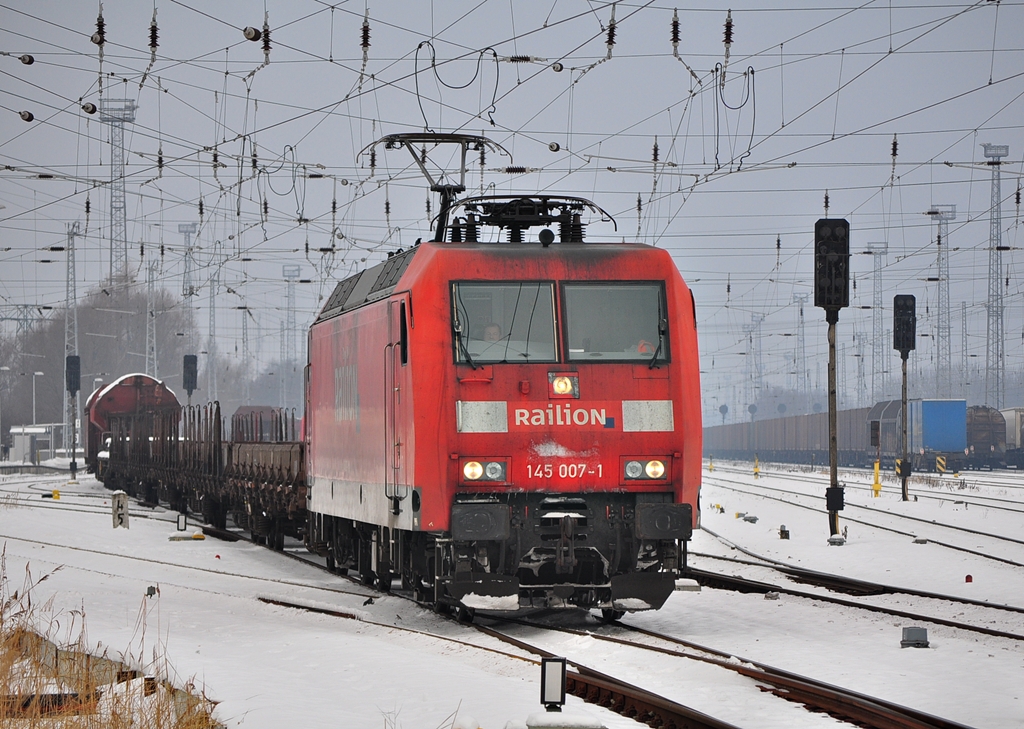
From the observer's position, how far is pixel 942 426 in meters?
53.2

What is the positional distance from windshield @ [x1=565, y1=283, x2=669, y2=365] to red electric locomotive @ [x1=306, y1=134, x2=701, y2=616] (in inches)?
0.5

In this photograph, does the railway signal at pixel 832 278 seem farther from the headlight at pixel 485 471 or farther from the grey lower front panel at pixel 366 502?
the headlight at pixel 485 471

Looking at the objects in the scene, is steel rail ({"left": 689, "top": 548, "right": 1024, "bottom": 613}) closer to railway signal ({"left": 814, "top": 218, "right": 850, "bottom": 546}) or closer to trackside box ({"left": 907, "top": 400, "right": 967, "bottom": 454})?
railway signal ({"left": 814, "top": 218, "right": 850, "bottom": 546})

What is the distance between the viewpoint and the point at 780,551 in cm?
2022

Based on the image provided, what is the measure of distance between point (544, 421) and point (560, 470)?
1.48 feet

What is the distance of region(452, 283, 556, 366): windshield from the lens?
11688mm

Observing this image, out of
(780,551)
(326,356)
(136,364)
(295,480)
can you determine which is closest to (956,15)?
(780,551)

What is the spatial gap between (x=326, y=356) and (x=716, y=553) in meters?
7.43

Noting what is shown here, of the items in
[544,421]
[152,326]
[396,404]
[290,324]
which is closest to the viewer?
[544,421]

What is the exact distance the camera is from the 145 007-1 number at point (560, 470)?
1152 cm

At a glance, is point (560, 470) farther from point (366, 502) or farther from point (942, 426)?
point (942, 426)

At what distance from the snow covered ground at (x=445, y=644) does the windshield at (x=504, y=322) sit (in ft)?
8.22

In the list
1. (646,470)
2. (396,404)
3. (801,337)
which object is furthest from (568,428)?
(801,337)

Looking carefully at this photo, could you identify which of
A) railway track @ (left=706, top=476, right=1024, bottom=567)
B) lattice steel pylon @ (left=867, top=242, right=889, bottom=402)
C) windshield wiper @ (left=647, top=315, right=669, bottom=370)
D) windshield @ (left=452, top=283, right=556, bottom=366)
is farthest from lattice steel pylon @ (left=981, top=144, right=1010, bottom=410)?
windshield @ (left=452, top=283, right=556, bottom=366)
